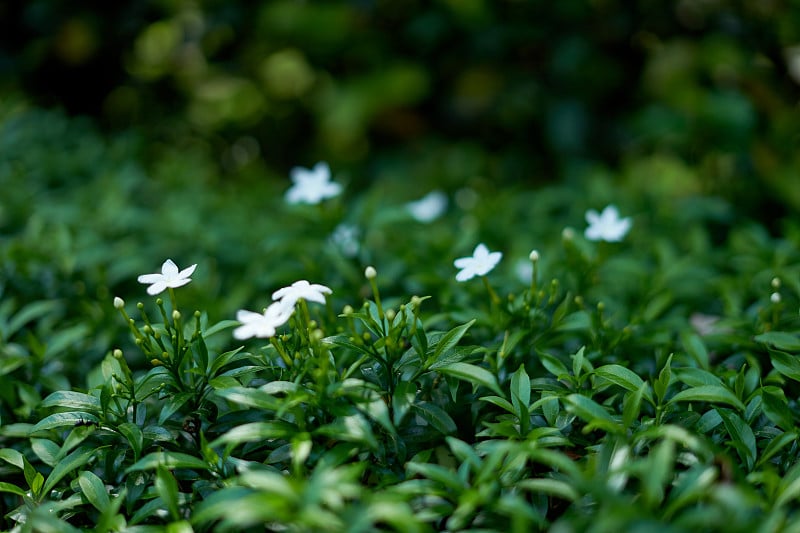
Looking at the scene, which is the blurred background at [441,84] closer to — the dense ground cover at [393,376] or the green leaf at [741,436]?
the dense ground cover at [393,376]

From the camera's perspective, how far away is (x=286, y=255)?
7.22 ft

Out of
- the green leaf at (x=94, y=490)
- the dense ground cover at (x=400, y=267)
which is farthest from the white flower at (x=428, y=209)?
the green leaf at (x=94, y=490)

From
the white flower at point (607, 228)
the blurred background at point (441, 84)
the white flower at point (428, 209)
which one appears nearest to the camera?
the white flower at point (607, 228)

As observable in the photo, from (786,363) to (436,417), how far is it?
0.68m

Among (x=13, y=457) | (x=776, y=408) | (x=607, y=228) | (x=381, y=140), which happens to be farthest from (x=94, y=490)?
(x=381, y=140)

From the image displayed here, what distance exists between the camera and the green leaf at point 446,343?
125 centimetres

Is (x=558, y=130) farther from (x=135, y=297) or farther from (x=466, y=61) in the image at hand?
(x=135, y=297)

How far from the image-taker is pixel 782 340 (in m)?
1.43

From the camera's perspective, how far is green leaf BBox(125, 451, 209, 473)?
1147 mm

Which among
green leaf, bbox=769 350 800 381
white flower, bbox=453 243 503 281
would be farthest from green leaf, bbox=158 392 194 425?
green leaf, bbox=769 350 800 381

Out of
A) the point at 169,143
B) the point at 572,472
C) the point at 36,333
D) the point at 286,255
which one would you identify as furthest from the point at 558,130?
the point at 572,472

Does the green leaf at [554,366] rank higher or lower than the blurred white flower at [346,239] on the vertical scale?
lower

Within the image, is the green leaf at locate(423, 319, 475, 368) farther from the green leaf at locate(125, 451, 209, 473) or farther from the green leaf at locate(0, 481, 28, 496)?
the green leaf at locate(0, 481, 28, 496)

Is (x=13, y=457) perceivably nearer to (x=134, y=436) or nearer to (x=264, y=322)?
(x=134, y=436)
